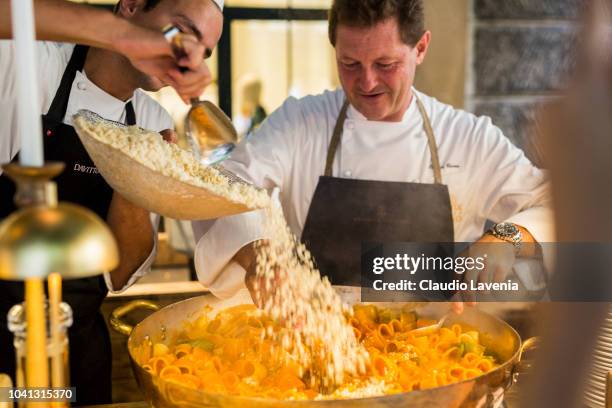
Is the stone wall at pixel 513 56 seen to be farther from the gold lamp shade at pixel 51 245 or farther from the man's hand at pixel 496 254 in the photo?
the gold lamp shade at pixel 51 245

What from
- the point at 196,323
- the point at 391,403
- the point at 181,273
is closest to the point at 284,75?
the point at 181,273

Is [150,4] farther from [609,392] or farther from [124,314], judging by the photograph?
[609,392]

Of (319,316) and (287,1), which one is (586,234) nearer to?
(319,316)

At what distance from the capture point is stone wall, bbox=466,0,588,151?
3.14 meters

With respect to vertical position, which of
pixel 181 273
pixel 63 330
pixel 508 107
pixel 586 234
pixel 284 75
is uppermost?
pixel 284 75

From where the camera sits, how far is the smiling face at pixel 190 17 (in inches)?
56.1

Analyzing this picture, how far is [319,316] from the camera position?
1396mm

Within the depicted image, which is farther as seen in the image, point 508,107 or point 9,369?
point 508,107

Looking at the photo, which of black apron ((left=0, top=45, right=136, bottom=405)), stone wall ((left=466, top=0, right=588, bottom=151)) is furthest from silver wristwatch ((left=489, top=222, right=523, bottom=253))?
stone wall ((left=466, top=0, right=588, bottom=151))

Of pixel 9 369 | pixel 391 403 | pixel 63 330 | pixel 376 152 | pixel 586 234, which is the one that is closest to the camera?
pixel 586 234

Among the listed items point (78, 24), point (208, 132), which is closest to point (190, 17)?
point (208, 132)

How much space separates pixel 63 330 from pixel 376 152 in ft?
4.64

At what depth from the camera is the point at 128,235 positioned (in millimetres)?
1597

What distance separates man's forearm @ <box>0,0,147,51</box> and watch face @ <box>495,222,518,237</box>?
1169 mm
